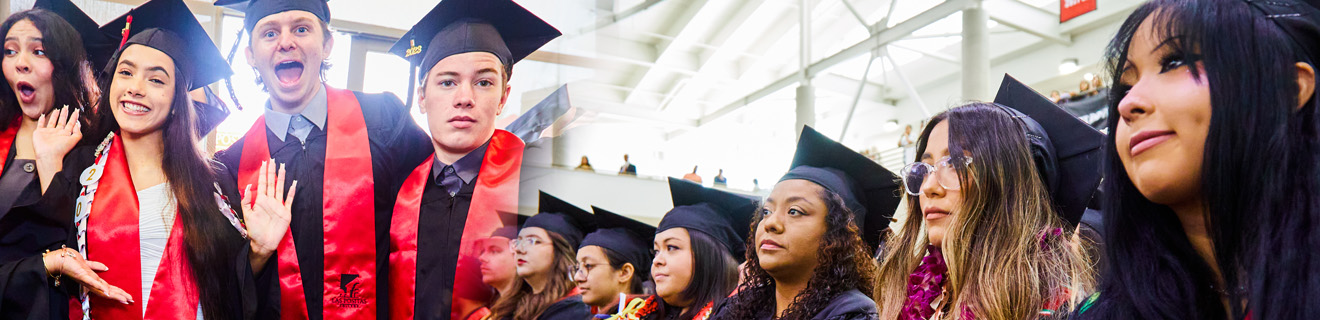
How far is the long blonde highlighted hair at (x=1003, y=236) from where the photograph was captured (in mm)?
1828

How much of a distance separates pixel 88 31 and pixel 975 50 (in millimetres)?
8253

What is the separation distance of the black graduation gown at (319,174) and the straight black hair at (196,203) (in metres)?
0.07

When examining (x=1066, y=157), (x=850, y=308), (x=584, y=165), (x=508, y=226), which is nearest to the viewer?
(x=1066, y=157)

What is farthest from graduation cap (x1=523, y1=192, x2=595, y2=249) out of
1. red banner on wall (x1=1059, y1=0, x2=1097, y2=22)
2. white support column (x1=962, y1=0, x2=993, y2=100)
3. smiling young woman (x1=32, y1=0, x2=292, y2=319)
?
red banner on wall (x1=1059, y1=0, x2=1097, y2=22)

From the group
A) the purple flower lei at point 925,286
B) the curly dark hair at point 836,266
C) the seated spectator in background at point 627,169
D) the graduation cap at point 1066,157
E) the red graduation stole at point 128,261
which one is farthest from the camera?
the seated spectator in background at point 627,169

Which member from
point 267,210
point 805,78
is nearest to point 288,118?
point 267,210

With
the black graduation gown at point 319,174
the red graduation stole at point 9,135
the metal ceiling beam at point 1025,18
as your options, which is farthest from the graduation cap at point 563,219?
the metal ceiling beam at point 1025,18

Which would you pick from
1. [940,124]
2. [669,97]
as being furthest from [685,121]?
[940,124]

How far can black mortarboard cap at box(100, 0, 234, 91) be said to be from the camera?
2.81 metres

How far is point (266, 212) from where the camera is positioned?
2779 millimetres

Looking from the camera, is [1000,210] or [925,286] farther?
[925,286]

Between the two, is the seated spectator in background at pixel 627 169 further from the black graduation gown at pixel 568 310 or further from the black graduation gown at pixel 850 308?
the black graduation gown at pixel 850 308

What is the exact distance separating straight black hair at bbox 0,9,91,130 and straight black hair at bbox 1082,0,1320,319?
3026 mm

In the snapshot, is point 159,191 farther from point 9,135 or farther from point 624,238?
point 624,238
